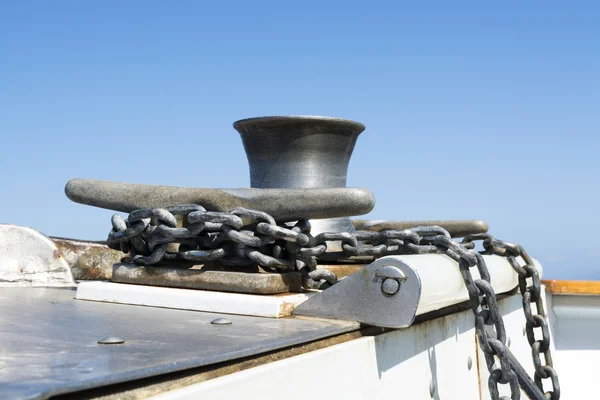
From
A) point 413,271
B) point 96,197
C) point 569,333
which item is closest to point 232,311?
point 413,271

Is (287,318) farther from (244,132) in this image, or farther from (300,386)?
(244,132)

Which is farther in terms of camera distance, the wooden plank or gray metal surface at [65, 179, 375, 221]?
the wooden plank

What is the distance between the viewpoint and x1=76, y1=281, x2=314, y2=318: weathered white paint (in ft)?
5.24

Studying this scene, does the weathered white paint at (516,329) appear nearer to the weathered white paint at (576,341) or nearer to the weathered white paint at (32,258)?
the weathered white paint at (576,341)

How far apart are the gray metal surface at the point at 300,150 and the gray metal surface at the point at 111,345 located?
120 cm

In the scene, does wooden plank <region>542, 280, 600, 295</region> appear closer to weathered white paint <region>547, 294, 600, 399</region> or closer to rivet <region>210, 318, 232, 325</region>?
weathered white paint <region>547, 294, 600, 399</region>

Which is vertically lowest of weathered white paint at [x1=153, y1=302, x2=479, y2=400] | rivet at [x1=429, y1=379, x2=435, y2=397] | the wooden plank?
the wooden plank

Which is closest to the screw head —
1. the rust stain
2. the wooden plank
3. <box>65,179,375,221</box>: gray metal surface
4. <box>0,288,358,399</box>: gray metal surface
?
<box>0,288,358,399</box>: gray metal surface

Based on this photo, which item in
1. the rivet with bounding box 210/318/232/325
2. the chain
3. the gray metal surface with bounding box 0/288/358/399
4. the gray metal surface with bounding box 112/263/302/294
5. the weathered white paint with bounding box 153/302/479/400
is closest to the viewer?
the gray metal surface with bounding box 0/288/358/399

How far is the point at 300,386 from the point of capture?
117cm

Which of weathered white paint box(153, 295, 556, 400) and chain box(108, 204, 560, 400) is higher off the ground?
chain box(108, 204, 560, 400)

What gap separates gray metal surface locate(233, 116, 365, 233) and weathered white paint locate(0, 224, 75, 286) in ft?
2.86

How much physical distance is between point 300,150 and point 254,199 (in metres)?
0.96

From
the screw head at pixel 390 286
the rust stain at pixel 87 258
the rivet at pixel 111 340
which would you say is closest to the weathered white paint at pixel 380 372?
the screw head at pixel 390 286
